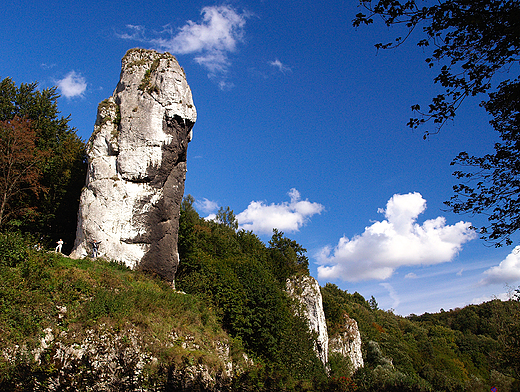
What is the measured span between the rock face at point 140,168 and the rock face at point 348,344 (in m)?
26.4

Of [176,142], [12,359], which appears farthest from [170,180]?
[12,359]

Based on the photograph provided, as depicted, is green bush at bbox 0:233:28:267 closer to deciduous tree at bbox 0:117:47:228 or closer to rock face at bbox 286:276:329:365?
deciduous tree at bbox 0:117:47:228

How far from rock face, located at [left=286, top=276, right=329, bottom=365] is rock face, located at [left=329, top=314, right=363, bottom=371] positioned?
4.94 meters

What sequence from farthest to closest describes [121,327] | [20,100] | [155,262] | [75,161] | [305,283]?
[305,283], [20,100], [75,161], [155,262], [121,327]

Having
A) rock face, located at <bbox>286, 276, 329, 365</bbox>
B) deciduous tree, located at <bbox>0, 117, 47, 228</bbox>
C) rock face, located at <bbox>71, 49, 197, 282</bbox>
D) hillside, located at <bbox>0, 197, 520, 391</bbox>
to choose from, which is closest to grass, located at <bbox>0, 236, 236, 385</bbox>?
hillside, located at <bbox>0, 197, 520, 391</bbox>

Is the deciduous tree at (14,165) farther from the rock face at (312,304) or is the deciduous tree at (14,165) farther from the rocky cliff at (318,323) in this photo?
the rock face at (312,304)

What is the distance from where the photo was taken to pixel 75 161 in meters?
23.5

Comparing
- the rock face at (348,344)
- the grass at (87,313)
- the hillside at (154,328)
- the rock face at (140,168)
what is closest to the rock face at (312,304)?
the hillside at (154,328)

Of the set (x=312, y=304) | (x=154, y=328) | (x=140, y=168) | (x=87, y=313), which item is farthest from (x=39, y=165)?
(x=312, y=304)

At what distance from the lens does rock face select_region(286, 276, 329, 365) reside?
1227 inches

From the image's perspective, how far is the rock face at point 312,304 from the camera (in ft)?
102

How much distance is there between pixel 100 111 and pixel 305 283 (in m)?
24.9

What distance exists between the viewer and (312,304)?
32188 millimetres

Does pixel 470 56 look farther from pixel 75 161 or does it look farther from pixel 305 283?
pixel 305 283
